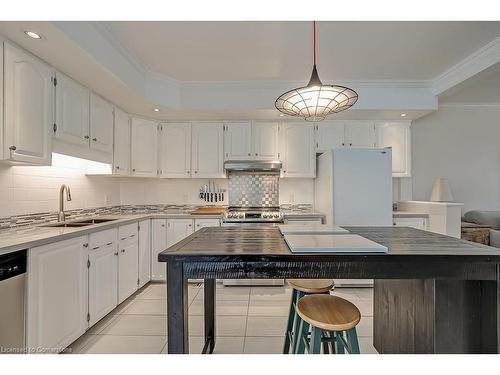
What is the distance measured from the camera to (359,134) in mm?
3742

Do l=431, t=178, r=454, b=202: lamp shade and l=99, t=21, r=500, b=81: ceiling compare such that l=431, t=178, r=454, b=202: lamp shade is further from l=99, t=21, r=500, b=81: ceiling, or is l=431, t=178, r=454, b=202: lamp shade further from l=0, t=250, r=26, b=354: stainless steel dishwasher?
l=0, t=250, r=26, b=354: stainless steel dishwasher

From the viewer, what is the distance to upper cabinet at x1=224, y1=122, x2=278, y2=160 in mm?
3729

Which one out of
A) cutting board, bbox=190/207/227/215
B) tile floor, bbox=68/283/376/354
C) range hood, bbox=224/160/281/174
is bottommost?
tile floor, bbox=68/283/376/354

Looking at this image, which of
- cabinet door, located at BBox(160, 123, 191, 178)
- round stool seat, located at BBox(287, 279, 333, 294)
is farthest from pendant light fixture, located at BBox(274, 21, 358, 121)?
cabinet door, located at BBox(160, 123, 191, 178)

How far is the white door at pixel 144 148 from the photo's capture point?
353 cm

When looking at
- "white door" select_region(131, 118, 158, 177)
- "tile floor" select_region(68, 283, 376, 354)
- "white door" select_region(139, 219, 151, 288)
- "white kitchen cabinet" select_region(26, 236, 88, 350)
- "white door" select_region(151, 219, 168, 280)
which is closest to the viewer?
"white kitchen cabinet" select_region(26, 236, 88, 350)

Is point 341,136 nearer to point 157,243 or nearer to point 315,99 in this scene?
point 315,99

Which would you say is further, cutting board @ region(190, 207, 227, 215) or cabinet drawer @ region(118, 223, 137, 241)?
cutting board @ region(190, 207, 227, 215)

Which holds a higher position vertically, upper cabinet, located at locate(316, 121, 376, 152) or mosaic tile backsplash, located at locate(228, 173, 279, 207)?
upper cabinet, located at locate(316, 121, 376, 152)

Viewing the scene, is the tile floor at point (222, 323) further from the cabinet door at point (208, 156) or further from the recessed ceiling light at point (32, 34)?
the recessed ceiling light at point (32, 34)

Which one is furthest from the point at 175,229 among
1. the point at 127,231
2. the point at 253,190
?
the point at 253,190

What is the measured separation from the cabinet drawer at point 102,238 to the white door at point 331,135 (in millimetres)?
2774

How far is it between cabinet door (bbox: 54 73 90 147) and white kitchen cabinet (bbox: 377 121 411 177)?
3.65 meters
